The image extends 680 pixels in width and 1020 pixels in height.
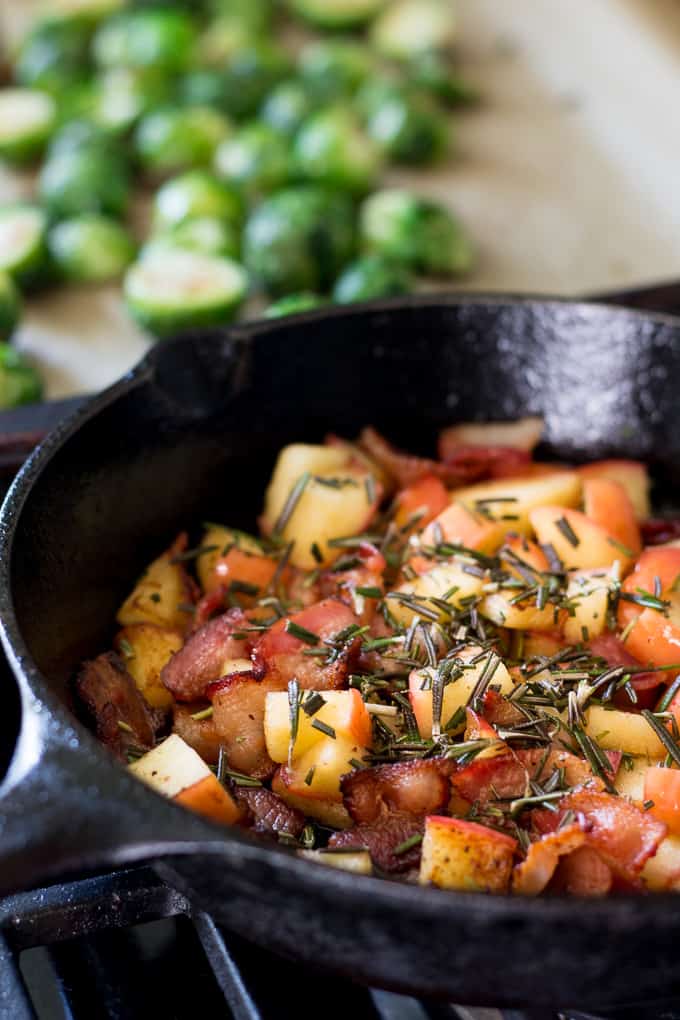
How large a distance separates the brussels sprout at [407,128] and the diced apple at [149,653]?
252 cm

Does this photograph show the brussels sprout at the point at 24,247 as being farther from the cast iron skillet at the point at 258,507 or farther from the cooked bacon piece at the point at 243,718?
the cooked bacon piece at the point at 243,718

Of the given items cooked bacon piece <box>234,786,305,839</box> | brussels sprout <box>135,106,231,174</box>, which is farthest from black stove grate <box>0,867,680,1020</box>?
brussels sprout <box>135,106,231,174</box>

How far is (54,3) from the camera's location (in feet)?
15.1

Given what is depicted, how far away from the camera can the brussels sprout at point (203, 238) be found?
10.7 feet

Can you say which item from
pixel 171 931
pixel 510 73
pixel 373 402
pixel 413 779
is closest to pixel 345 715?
pixel 413 779

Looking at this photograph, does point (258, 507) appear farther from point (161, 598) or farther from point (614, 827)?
point (614, 827)

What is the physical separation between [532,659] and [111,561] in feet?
2.24

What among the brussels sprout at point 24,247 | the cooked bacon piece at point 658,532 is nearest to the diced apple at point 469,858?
the cooked bacon piece at point 658,532

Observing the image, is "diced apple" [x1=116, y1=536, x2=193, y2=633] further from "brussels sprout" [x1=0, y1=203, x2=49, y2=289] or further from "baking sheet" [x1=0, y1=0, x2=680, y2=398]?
"brussels sprout" [x1=0, y1=203, x2=49, y2=289]

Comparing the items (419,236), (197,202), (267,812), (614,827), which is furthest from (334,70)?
(614,827)

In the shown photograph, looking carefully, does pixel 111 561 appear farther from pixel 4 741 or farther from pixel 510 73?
pixel 510 73

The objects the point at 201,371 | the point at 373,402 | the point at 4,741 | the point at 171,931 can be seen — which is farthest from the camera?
the point at 373,402

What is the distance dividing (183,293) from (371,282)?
50 centimetres

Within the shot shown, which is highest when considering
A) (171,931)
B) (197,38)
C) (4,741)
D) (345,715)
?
(197,38)
